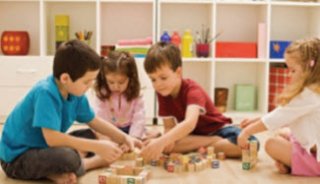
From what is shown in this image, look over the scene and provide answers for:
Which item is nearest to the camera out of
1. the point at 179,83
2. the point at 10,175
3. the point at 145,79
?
the point at 10,175

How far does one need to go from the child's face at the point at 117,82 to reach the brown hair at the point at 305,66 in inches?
25.7

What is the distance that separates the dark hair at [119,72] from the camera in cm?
200

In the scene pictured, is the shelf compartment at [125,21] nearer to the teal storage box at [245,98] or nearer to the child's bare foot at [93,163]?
the teal storage box at [245,98]

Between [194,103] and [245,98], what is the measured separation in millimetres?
1348

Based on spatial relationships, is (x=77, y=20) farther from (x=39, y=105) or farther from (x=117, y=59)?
(x=39, y=105)

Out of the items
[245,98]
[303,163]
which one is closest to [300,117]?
[303,163]

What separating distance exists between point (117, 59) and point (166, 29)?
4.12ft

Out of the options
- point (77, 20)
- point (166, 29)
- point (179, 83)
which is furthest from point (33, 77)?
point (179, 83)

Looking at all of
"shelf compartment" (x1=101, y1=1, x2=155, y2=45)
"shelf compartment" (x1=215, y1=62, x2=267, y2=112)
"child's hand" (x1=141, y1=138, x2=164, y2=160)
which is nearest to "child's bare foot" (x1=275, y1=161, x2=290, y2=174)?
"child's hand" (x1=141, y1=138, x2=164, y2=160)

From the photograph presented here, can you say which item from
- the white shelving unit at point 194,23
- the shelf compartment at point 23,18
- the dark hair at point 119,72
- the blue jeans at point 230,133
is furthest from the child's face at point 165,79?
the shelf compartment at point 23,18

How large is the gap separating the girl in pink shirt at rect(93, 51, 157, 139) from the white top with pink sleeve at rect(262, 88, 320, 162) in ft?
1.95

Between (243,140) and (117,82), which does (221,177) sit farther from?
(117,82)

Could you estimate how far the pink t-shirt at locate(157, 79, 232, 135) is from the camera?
6.25 ft

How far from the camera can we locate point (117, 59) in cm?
201
